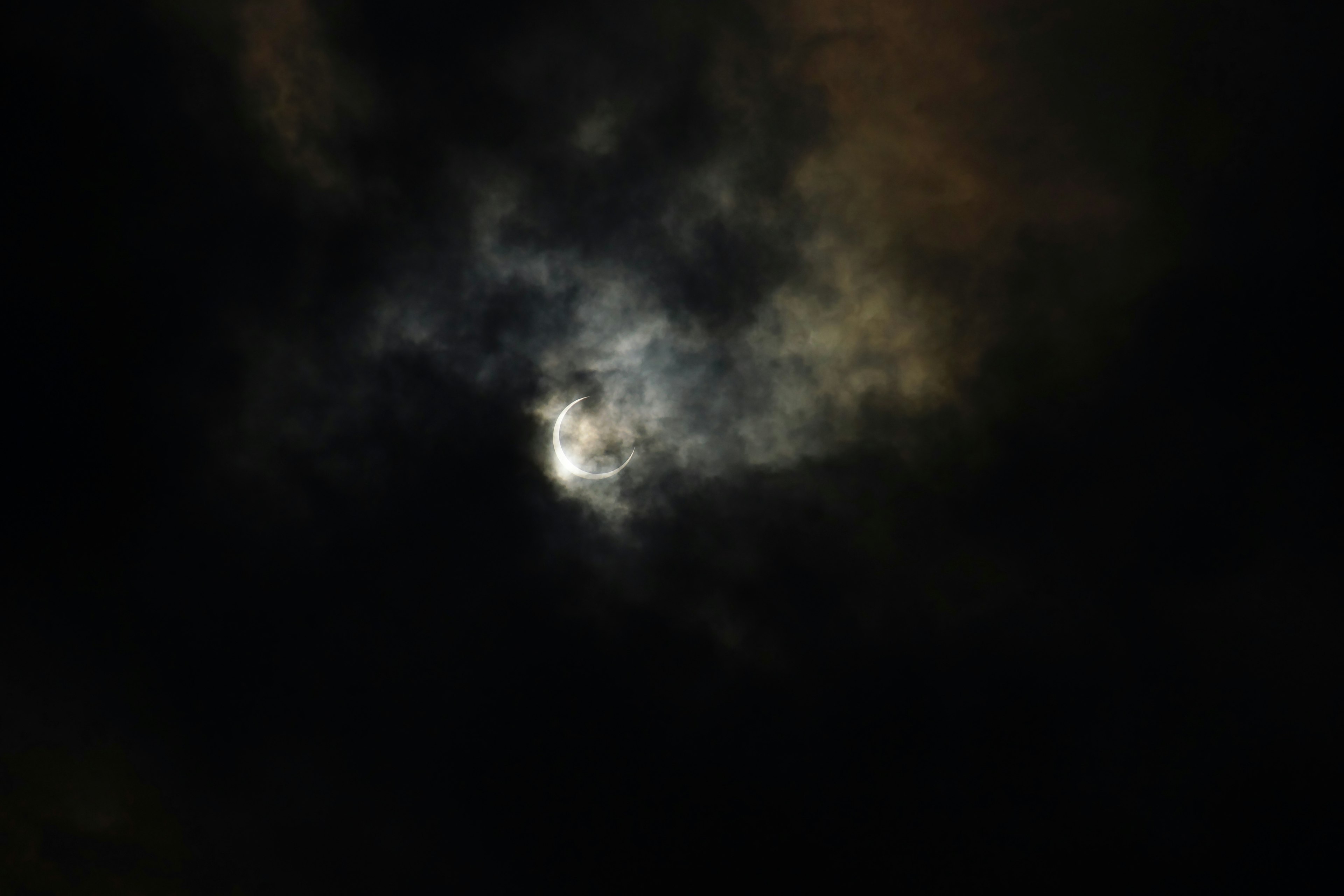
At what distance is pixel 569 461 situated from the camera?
54.8 feet

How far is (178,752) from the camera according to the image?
54.4 feet

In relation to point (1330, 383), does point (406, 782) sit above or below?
below

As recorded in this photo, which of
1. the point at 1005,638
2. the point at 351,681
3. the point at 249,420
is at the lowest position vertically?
the point at 351,681

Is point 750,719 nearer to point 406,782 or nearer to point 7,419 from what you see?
point 406,782

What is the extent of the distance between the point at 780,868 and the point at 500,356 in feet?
55.4

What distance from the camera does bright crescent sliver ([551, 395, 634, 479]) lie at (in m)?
16.5

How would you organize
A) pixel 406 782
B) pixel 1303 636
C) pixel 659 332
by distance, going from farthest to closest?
pixel 406 782, pixel 659 332, pixel 1303 636

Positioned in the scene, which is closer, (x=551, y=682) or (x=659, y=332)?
(x=659, y=332)

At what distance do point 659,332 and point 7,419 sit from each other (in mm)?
18081

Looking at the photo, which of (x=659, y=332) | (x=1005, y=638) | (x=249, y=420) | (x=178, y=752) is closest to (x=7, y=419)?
(x=249, y=420)

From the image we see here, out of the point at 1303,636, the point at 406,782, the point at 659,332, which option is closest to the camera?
the point at 1303,636

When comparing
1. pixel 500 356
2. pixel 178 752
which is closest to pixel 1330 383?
pixel 500 356

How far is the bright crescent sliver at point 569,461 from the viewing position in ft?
54.1

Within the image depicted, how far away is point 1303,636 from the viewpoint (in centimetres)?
1495
